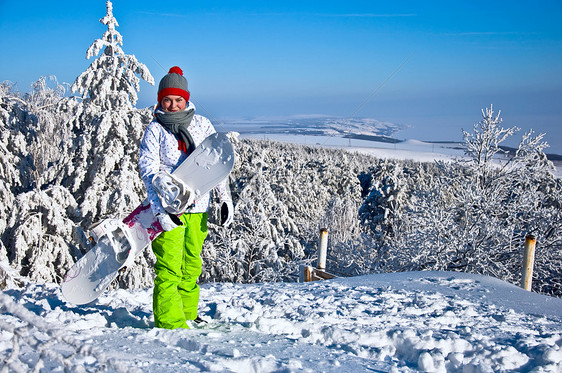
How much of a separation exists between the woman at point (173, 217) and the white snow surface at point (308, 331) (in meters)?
0.25

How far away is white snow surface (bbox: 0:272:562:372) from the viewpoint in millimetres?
2395

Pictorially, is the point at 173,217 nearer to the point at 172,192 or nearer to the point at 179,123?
the point at 172,192

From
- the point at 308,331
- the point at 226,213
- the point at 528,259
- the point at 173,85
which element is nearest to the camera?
the point at 308,331

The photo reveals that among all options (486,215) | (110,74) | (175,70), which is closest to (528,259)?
(175,70)

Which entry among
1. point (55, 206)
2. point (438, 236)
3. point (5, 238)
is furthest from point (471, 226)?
point (5, 238)

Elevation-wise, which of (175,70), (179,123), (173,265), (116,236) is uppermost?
(175,70)

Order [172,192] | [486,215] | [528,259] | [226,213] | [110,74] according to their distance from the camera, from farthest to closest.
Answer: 1. [486,215]
2. [110,74]
3. [528,259]
4. [226,213]
5. [172,192]

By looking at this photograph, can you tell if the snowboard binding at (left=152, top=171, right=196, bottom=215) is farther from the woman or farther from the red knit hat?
the red knit hat

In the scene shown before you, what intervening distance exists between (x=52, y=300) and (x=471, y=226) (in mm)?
12138

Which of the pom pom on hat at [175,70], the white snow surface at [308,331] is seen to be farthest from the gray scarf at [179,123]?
the white snow surface at [308,331]

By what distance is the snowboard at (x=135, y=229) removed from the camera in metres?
3.42

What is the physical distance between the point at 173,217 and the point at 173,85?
111 cm

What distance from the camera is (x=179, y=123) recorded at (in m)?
3.51

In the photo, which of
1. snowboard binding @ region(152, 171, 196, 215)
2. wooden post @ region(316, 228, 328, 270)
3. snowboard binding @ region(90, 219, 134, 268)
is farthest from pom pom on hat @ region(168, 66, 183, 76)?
wooden post @ region(316, 228, 328, 270)
